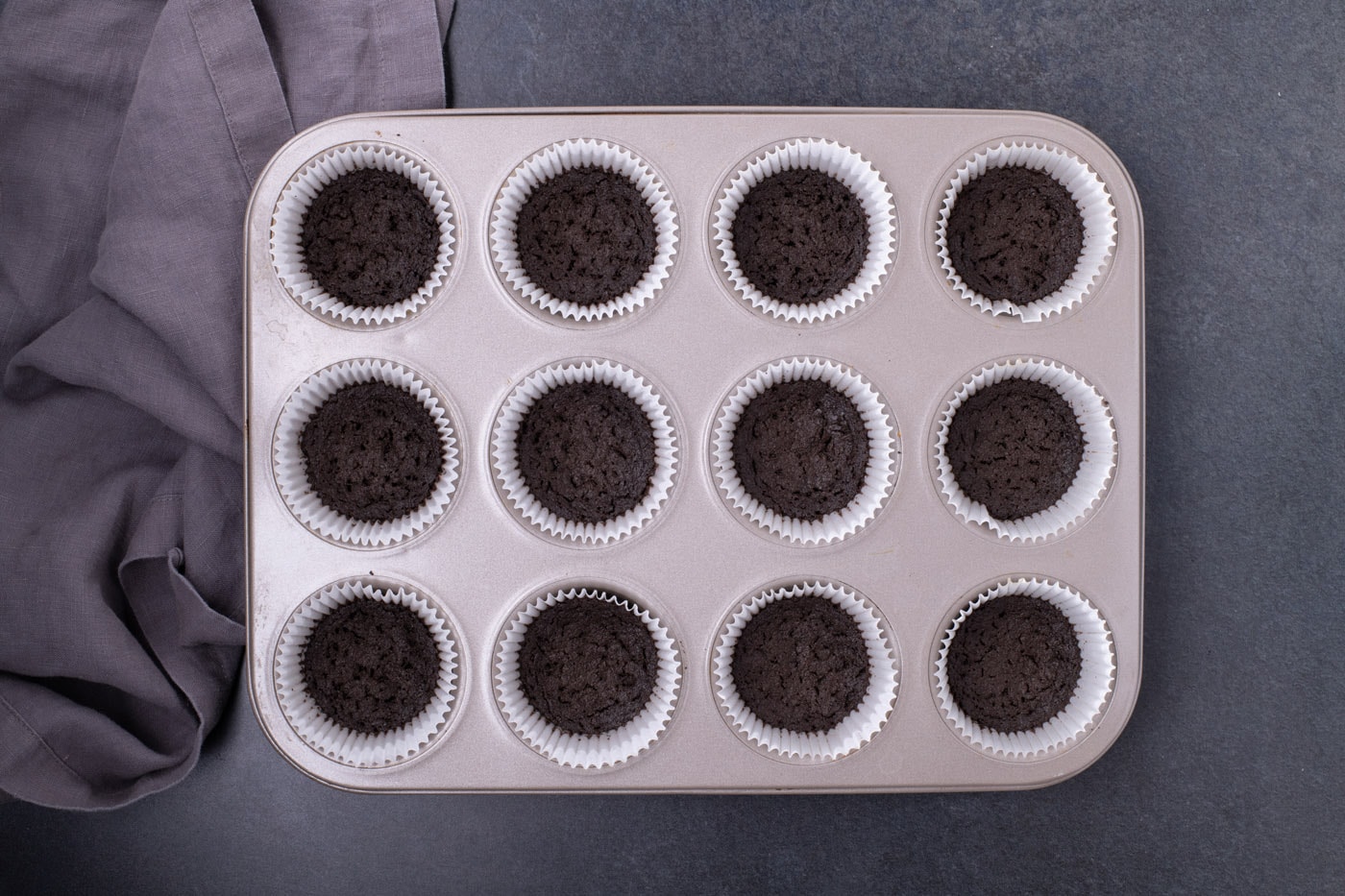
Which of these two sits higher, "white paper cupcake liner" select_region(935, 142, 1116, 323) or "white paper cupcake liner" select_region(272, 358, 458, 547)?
"white paper cupcake liner" select_region(935, 142, 1116, 323)

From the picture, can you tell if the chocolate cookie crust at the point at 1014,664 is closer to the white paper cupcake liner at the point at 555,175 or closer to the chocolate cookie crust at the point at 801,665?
the chocolate cookie crust at the point at 801,665

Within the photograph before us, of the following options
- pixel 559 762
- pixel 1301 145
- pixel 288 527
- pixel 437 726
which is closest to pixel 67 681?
pixel 288 527

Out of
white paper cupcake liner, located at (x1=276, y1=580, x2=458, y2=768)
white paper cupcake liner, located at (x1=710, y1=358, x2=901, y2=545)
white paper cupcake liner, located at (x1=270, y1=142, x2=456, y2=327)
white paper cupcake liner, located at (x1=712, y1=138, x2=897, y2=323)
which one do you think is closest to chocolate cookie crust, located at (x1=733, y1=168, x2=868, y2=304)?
white paper cupcake liner, located at (x1=712, y1=138, x2=897, y2=323)

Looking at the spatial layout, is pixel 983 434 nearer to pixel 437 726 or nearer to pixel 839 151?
pixel 839 151

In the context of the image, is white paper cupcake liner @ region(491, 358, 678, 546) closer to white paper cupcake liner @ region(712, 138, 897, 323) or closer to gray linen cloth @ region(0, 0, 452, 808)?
white paper cupcake liner @ region(712, 138, 897, 323)

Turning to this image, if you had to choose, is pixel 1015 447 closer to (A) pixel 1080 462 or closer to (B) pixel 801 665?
(A) pixel 1080 462

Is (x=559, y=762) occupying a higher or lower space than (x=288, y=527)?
lower
